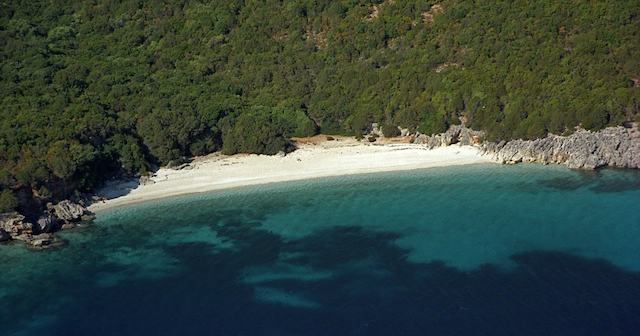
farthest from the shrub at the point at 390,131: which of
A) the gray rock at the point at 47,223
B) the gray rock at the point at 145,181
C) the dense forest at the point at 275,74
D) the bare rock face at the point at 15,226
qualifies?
the bare rock face at the point at 15,226

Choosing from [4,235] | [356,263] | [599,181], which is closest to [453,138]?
[599,181]

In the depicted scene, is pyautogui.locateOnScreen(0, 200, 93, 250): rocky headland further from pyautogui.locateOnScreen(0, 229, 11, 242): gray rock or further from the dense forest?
the dense forest

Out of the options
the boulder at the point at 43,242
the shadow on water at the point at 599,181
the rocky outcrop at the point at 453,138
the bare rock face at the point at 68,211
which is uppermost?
the rocky outcrop at the point at 453,138

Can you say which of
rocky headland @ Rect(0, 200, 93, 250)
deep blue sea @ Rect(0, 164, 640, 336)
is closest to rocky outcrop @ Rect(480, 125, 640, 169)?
deep blue sea @ Rect(0, 164, 640, 336)

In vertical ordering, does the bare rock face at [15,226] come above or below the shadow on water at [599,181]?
above

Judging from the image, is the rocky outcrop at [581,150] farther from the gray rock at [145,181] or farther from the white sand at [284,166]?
the gray rock at [145,181]

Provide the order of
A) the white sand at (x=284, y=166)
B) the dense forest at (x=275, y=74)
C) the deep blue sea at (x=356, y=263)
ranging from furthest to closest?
the dense forest at (x=275, y=74) → the white sand at (x=284, y=166) → the deep blue sea at (x=356, y=263)

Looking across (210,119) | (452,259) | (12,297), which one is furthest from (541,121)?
(12,297)
